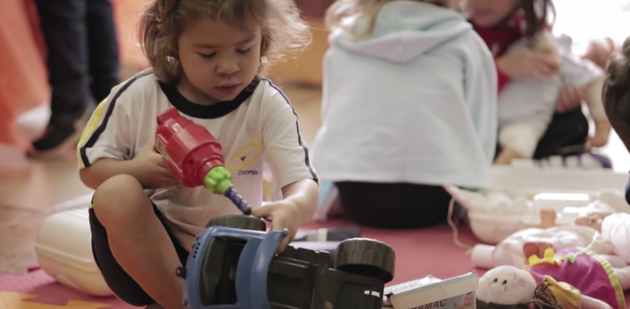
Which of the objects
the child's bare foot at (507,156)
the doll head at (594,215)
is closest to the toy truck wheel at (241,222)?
the doll head at (594,215)

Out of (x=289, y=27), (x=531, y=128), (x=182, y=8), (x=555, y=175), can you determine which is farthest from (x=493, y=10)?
(x=182, y=8)

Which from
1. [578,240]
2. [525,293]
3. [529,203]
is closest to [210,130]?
[525,293]

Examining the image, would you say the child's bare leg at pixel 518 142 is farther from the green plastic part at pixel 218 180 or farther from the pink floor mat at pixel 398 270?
the green plastic part at pixel 218 180

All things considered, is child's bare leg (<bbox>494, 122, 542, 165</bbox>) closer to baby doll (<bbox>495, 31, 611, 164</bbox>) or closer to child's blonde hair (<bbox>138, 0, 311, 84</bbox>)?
baby doll (<bbox>495, 31, 611, 164</bbox>)

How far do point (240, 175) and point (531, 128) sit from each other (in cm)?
104

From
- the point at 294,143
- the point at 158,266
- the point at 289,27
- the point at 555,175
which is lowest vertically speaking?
the point at 555,175

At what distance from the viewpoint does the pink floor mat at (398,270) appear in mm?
1301

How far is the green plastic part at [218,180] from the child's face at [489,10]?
1.21 meters

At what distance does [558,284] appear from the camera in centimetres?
117

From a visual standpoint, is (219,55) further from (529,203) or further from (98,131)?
(529,203)

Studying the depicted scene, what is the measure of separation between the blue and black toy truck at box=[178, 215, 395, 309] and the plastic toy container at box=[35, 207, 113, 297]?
473mm

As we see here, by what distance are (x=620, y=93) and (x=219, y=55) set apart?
564 millimetres

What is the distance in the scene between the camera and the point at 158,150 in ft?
3.33

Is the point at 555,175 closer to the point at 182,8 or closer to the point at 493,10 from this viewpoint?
the point at 493,10
